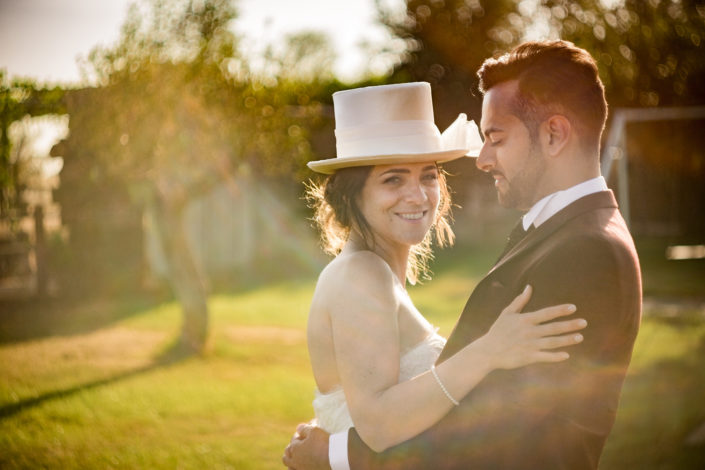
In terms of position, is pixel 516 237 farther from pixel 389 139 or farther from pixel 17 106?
pixel 17 106

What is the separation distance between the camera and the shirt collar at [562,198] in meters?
2.52

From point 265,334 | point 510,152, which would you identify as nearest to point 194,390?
point 265,334

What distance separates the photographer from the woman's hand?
2254 mm

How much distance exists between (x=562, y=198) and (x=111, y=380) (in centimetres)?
784

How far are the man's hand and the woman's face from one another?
0.85 metres

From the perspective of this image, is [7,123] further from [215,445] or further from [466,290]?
[466,290]

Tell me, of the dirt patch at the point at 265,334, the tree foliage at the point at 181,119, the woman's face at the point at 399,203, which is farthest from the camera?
the dirt patch at the point at 265,334

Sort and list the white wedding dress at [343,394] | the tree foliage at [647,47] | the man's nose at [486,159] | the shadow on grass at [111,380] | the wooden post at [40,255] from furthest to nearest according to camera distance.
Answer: the tree foliage at [647,47] → the wooden post at [40,255] → the shadow on grass at [111,380] → the white wedding dress at [343,394] → the man's nose at [486,159]

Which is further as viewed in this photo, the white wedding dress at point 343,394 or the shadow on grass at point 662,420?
the shadow on grass at point 662,420

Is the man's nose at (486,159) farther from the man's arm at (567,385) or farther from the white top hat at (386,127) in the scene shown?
the man's arm at (567,385)

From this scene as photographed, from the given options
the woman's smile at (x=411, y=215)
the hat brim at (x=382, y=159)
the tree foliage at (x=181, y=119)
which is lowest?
the woman's smile at (x=411, y=215)

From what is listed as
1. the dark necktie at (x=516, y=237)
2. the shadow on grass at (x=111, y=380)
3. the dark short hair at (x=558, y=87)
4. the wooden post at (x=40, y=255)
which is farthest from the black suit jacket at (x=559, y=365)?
the wooden post at (x=40, y=255)

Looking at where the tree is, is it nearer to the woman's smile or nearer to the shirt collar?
the woman's smile

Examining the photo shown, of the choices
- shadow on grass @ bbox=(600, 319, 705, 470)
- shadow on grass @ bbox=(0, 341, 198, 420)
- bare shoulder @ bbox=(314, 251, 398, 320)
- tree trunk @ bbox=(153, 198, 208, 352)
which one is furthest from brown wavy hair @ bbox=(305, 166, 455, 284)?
tree trunk @ bbox=(153, 198, 208, 352)
